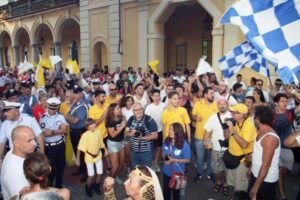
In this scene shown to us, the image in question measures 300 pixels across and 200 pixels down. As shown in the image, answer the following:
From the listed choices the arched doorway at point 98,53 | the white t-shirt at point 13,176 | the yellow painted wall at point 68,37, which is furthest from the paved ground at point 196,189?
the yellow painted wall at point 68,37

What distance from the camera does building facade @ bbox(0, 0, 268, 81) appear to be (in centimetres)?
1195

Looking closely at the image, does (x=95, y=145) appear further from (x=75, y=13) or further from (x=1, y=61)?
(x=1, y=61)

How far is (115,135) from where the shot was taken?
17.9 ft

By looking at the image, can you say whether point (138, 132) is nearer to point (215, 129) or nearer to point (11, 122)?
point (215, 129)

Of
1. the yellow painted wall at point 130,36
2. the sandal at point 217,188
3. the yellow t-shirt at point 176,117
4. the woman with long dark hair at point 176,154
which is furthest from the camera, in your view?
the yellow painted wall at point 130,36

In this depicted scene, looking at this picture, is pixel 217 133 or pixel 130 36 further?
pixel 130 36

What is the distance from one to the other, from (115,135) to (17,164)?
8.23ft

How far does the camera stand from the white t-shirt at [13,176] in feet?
9.68

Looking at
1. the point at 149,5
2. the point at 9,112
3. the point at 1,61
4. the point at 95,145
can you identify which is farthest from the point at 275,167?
the point at 1,61

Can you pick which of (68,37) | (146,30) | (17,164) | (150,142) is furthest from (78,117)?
(68,37)

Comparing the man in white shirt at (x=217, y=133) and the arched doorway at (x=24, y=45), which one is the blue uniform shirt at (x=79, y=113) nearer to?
the man in white shirt at (x=217, y=133)

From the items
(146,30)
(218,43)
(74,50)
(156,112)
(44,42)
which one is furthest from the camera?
(44,42)

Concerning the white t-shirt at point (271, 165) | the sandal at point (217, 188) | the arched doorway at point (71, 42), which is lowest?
the sandal at point (217, 188)

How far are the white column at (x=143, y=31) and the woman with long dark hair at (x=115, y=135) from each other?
9389 millimetres
